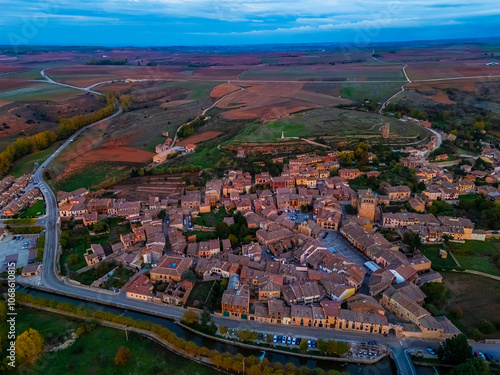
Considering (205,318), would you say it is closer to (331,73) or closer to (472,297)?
(472,297)

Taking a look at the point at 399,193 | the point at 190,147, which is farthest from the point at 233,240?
the point at 190,147

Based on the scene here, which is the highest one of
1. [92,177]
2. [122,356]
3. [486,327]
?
[92,177]

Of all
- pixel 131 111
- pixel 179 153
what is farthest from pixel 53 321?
pixel 131 111

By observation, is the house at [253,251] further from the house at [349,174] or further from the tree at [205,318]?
the house at [349,174]

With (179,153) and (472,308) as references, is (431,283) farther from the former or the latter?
(179,153)

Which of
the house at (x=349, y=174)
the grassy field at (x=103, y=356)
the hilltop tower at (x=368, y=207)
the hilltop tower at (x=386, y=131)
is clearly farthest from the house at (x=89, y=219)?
the hilltop tower at (x=386, y=131)
